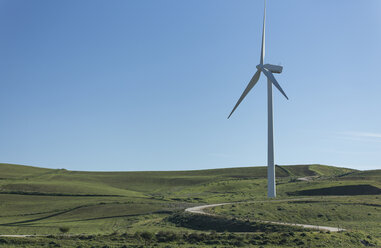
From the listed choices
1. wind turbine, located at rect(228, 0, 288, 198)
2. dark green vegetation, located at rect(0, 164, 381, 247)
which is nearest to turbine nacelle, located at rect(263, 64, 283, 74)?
wind turbine, located at rect(228, 0, 288, 198)

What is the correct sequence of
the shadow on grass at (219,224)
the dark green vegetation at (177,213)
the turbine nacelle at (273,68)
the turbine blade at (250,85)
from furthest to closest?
the turbine blade at (250,85) < the turbine nacelle at (273,68) < the shadow on grass at (219,224) < the dark green vegetation at (177,213)

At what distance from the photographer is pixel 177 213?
252 feet

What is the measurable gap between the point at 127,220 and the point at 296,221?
31735 millimetres

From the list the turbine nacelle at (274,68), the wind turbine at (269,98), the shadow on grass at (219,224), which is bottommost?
the shadow on grass at (219,224)

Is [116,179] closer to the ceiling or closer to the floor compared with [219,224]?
closer to the ceiling

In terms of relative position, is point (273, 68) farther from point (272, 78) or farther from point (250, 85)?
point (250, 85)

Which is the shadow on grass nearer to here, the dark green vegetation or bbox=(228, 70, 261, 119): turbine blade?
the dark green vegetation

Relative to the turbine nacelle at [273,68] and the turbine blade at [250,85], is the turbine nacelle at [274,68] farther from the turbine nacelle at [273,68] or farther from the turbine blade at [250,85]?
the turbine blade at [250,85]

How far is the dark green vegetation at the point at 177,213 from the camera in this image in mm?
50688

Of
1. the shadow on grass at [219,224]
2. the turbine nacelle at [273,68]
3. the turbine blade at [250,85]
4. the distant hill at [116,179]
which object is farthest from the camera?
the distant hill at [116,179]

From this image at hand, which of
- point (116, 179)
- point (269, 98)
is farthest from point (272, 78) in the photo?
point (116, 179)

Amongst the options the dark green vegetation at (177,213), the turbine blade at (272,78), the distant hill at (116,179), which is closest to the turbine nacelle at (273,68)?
the turbine blade at (272,78)

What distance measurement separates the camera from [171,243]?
4981 cm

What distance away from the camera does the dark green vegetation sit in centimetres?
5069
